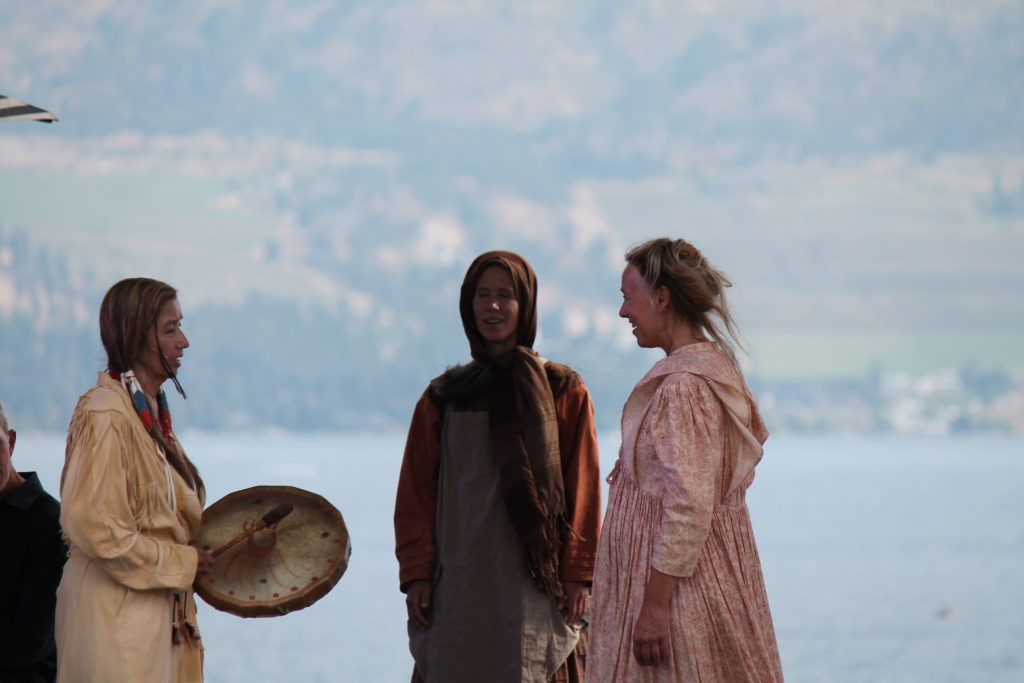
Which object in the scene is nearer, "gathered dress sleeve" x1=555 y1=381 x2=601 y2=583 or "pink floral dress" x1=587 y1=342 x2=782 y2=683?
Result: "pink floral dress" x1=587 y1=342 x2=782 y2=683

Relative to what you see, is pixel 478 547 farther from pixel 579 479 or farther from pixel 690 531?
pixel 690 531

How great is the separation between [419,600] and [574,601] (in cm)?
41

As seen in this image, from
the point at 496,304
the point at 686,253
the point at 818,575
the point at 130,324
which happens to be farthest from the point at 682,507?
the point at 818,575

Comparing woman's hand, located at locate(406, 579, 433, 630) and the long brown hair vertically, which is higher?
the long brown hair

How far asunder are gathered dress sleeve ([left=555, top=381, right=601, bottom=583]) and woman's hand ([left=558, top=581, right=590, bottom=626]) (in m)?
0.02

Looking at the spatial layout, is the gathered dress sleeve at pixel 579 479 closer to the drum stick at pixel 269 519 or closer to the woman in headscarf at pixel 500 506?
the woman in headscarf at pixel 500 506

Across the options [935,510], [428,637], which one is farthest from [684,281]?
[935,510]

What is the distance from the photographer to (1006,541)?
209 ft

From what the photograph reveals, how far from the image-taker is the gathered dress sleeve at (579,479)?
3.93 meters

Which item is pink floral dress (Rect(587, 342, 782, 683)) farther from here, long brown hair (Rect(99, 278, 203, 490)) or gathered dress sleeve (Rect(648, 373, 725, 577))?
long brown hair (Rect(99, 278, 203, 490))

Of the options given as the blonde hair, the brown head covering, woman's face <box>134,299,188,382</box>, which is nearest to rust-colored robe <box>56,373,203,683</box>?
woman's face <box>134,299,188,382</box>

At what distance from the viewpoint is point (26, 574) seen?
369cm

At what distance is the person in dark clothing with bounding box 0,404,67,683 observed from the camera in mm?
3633

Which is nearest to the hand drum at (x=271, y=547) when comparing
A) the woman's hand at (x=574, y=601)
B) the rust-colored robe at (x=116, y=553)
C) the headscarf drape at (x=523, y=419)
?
the rust-colored robe at (x=116, y=553)
